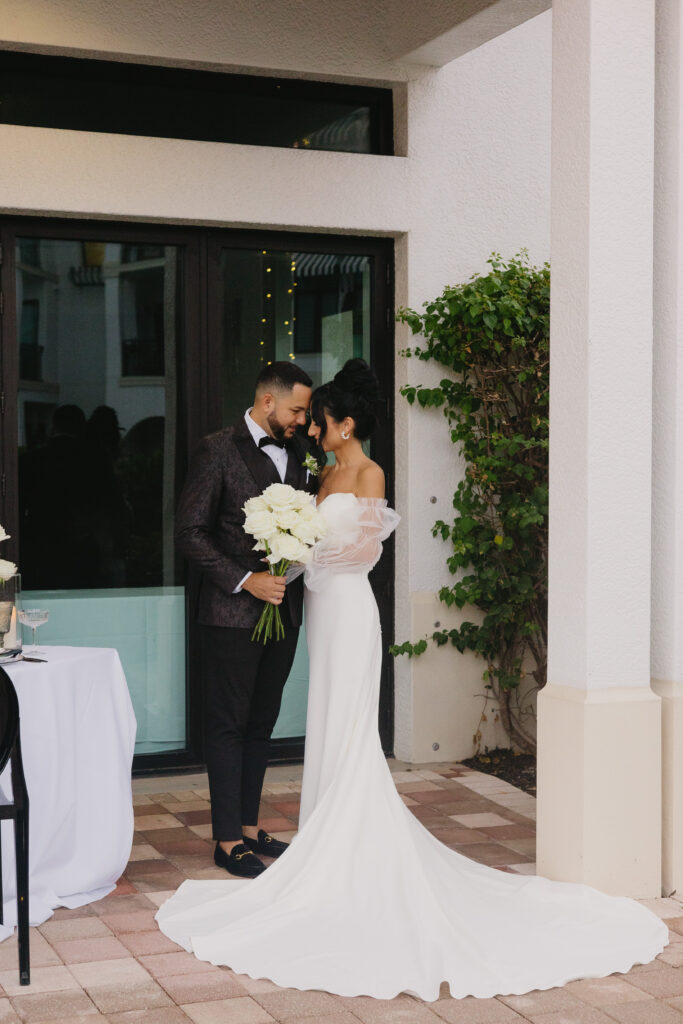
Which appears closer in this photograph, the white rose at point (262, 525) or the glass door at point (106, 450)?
the white rose at point (262, 525)

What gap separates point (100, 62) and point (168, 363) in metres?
1.43

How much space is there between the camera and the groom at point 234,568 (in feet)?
14.7

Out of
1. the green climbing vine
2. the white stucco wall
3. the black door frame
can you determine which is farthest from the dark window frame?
the green climbing vine

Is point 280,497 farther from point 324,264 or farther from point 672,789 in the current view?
point 324,264

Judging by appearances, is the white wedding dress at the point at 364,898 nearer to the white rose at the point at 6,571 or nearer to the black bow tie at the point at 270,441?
the black bow tie at the point at 270,441

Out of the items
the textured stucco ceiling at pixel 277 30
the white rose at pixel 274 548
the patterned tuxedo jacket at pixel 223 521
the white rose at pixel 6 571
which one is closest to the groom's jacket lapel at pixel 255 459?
the patterned tuxedo jacket at pixel 223 521

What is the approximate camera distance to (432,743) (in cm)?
616

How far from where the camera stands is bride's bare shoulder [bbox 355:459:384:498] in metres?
4.34

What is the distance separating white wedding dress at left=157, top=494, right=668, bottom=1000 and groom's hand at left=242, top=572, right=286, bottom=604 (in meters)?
0.11

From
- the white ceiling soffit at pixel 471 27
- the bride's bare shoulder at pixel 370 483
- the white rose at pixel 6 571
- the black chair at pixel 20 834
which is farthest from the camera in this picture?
the white ceiling soffit at pixel 471 27

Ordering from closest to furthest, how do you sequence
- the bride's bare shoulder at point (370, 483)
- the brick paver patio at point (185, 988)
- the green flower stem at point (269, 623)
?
the brick paver patio at point (185, 988) < the bride's bare shoulder at point (370, 483) < the green flower stem at point (269, 623)

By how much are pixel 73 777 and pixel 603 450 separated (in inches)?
82.7

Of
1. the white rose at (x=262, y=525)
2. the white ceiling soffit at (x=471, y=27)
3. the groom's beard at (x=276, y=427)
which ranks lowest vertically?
the white rose at (x=262, y=525)

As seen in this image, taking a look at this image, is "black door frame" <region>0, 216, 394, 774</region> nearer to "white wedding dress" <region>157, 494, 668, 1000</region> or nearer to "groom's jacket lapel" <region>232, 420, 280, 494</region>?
"groom's jacket lapel" <region>232, 420, 280, 494</region>
